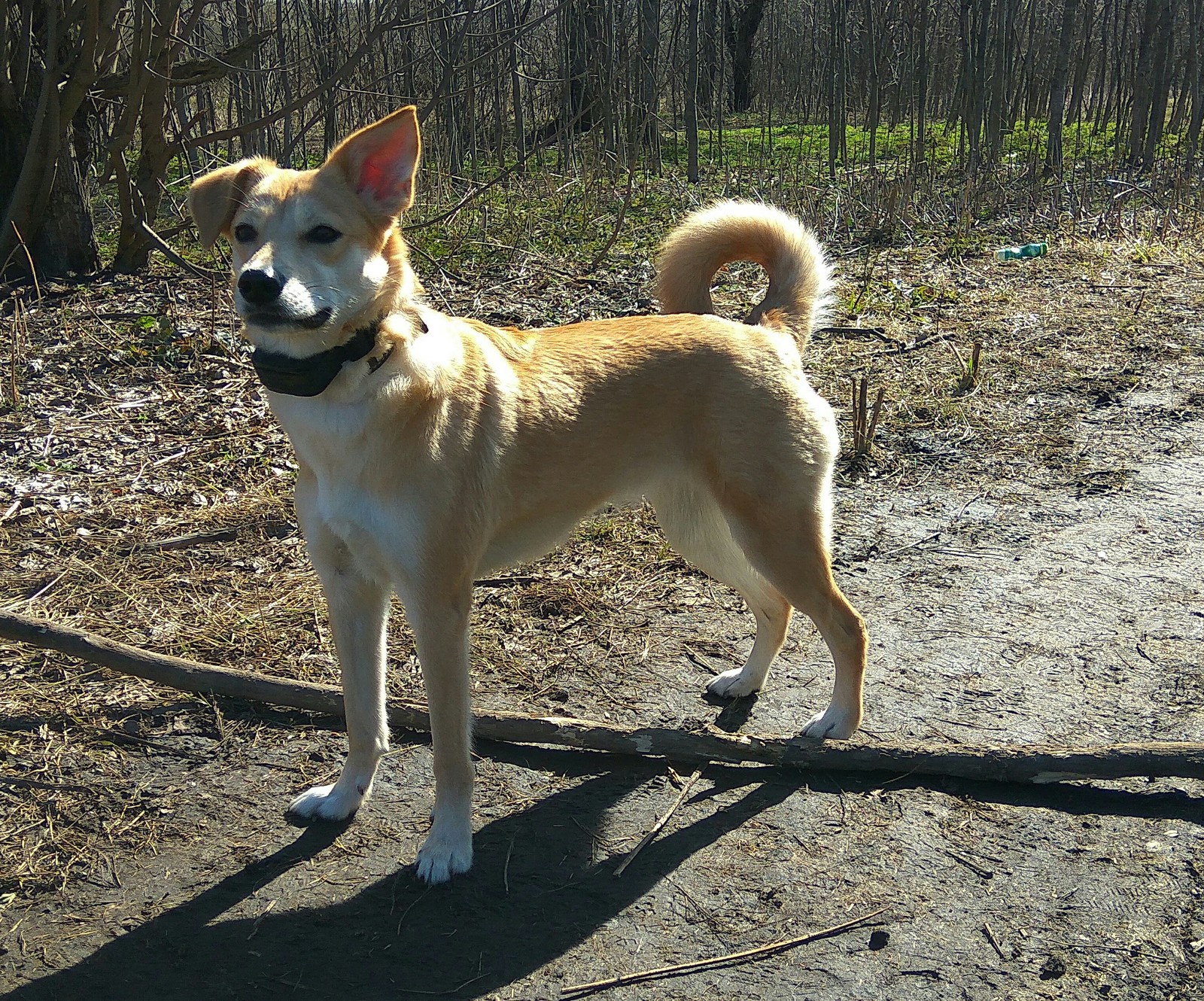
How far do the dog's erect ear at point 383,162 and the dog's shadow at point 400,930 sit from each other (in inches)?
66.6

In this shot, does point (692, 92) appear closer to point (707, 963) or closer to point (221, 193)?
point (221, 193)

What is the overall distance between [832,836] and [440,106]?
877 cm

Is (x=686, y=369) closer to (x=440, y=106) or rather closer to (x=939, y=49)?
(x=440, y=106)

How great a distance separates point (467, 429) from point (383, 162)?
705 millimetres

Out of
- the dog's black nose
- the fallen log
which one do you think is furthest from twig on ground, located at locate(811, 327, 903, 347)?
the dog's black nose

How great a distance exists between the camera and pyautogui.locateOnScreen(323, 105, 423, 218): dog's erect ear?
267cm

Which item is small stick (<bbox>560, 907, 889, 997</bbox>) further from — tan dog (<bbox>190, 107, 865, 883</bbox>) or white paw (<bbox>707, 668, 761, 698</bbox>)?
white paw (<bbox>707, 668, 761, 698</bbox>)

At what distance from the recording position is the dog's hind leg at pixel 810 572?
3203 millimetres

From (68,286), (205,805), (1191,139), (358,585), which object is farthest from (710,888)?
(1191,139)

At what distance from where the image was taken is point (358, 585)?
2.93m

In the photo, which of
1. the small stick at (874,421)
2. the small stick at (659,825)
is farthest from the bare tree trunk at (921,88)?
the small stick at (659,825)

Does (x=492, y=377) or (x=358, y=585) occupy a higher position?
(x=492, y=377)

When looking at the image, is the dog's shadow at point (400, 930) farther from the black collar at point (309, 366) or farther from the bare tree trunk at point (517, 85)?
the bare tree trunk at point (517, 85)

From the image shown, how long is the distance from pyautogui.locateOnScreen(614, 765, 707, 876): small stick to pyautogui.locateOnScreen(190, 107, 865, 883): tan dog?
0.40 meters
